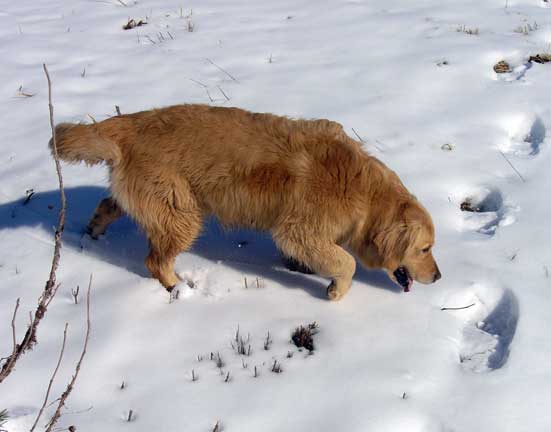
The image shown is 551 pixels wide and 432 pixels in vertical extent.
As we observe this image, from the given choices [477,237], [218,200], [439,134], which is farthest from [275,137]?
[439,134]

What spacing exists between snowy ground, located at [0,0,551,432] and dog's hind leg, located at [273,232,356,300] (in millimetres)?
155

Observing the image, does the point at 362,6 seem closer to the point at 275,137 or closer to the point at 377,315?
the point at 275,137

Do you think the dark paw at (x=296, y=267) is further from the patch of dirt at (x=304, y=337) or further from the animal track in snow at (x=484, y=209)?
the animal track in snow at (x=484, y=209)

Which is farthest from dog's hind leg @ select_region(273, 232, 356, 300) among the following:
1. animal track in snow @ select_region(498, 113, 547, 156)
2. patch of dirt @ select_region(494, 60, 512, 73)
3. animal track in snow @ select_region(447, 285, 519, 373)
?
patch of dirt @ select_region(494, 60, 512, 73)

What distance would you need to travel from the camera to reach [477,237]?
5004 millimetres

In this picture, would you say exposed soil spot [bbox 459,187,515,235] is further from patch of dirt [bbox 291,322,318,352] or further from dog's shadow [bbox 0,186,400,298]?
patch of dirt [bbox 291,322,318,352]

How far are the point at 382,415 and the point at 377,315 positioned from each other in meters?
0.98

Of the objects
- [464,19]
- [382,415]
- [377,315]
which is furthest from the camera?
[464,19]

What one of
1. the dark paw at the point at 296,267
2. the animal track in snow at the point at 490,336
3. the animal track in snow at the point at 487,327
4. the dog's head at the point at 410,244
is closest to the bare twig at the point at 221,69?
the dark paw at the point at 296,267

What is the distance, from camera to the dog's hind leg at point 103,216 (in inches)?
200

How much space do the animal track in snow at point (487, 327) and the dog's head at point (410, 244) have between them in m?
0.29

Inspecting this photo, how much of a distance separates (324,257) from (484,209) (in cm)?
177

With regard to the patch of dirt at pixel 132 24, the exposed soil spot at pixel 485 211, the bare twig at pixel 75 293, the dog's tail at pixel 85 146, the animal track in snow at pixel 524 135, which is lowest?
the bare twig at pixel 75 293

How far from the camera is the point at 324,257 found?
446 centimetres
